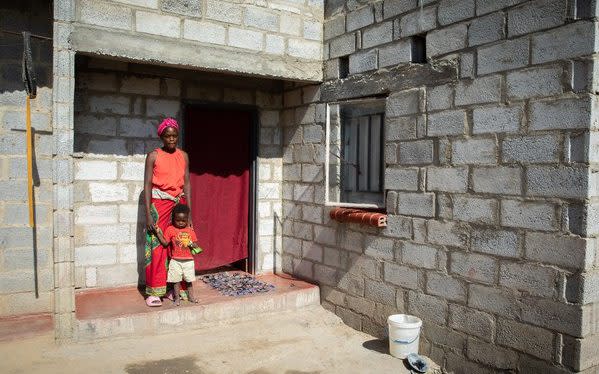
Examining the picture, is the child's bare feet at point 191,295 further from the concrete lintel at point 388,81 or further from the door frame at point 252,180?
the concrete lintel at point 388,81

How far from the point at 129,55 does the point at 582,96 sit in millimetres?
3586

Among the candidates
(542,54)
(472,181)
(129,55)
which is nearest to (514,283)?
(472,181)

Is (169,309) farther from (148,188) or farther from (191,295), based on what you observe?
(148,188)

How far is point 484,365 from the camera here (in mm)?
3781

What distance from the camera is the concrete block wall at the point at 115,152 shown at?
5164 mm

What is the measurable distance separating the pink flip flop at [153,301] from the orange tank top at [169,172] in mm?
1020

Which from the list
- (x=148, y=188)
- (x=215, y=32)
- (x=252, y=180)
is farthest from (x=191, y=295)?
(x=215, y=32)

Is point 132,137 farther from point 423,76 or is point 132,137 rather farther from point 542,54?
point 542,54

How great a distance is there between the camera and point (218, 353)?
428cm

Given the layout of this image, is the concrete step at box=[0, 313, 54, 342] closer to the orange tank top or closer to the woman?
the woman

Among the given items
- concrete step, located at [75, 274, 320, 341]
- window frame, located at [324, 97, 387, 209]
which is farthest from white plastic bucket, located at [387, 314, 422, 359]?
concrete step, located at [75, 274, 320, 341]

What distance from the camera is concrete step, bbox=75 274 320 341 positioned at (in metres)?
4.39

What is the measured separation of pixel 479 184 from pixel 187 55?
2.87 meters

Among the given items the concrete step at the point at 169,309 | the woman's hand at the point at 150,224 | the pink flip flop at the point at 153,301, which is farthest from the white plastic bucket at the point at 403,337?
the woman's hand at the point at 150,224
